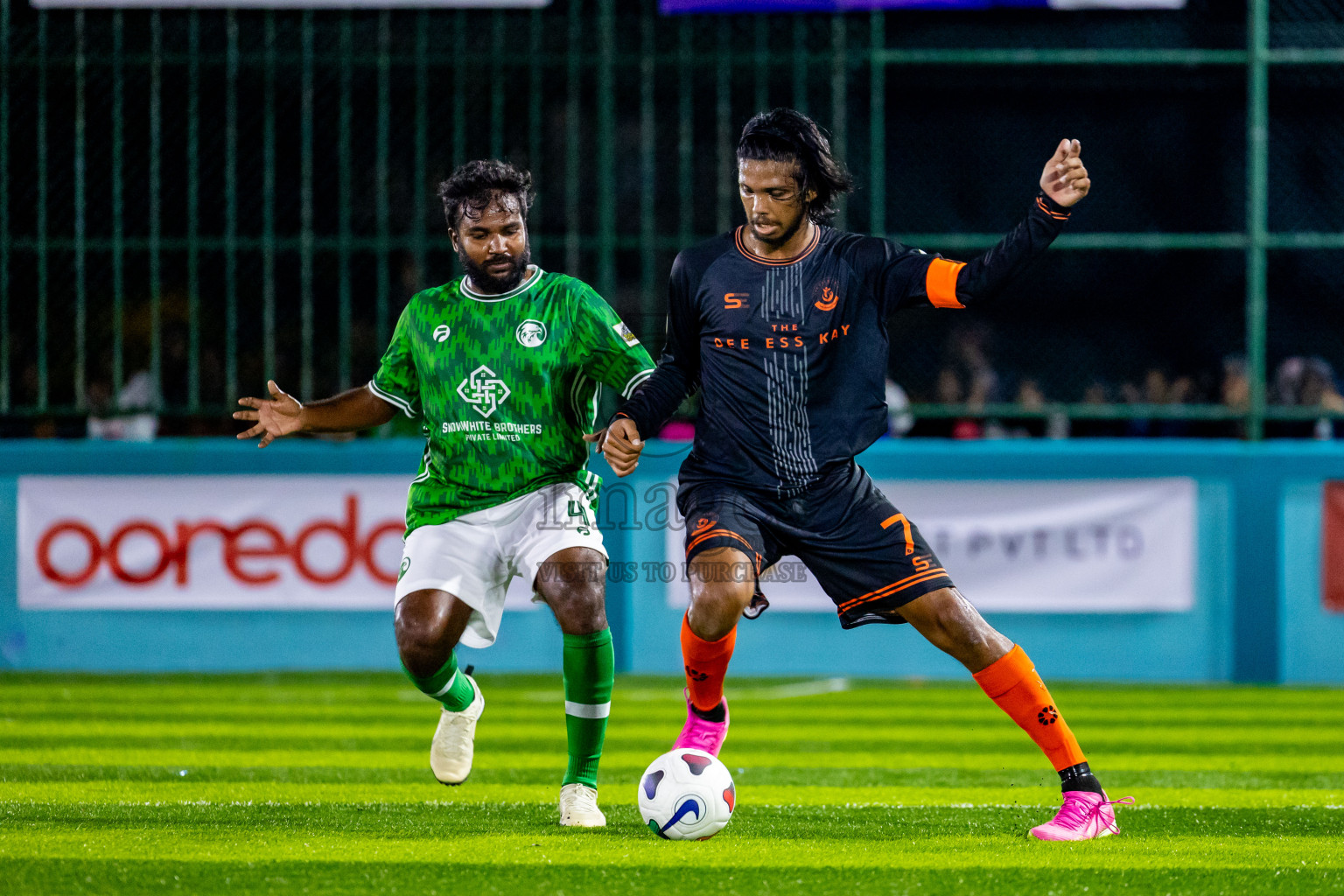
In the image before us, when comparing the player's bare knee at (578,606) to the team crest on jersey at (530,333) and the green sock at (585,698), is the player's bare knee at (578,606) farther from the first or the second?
the team crest on jersey at (530,333)

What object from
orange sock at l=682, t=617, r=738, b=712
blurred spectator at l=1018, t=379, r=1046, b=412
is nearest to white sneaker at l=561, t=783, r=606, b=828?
orange sock at l=682, t=617, r=738, b=712

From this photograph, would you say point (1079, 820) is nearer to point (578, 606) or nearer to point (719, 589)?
point (719, 589)

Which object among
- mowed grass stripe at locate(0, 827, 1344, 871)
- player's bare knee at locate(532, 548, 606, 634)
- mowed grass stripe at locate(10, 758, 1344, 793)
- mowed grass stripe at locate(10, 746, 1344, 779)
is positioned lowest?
mowed grass stripe at locate(10, 746, 1344, 779)

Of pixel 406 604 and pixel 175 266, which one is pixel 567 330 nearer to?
pixel 406 604

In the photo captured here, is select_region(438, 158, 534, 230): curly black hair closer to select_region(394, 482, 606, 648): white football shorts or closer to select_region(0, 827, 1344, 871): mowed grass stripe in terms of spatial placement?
select_region(394, 482, 606, 648): white football shorts

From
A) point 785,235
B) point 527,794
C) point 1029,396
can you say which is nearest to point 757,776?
point 527,794

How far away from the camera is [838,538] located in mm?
4559

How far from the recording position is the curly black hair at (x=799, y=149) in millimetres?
4543

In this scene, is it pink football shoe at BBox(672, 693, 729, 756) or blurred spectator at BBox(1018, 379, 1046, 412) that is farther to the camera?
blurred spectator at BBox(1018, 379, 1046, 412)

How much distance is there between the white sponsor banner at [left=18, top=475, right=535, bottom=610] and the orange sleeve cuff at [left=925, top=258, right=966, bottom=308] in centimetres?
579

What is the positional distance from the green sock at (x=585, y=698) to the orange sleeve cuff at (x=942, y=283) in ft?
4.37

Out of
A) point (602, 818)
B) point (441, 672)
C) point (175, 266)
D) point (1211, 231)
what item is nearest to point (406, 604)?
point (441, 672)

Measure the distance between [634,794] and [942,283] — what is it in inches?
81.6

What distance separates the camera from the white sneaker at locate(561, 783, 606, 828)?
466 centimetres
